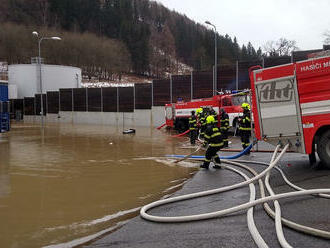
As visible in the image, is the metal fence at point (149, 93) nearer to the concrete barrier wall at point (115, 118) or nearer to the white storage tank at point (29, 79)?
the concrete barrier wall at point (115, 118)

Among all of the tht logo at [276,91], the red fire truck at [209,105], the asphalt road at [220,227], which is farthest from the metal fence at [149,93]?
the asphalt road at [220,227]

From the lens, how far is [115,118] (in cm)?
3766

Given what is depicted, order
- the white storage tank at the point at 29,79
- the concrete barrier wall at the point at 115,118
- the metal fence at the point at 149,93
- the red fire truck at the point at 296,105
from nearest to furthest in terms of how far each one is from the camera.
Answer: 1. the red fire truck at the point at 296,105
2. the metal fence at the point at 149,93
3. the concrete barrier wall at the point at 115,118
4. the white storage tank at the point at 29,79

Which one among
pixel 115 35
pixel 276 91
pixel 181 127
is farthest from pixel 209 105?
pixel 115 35

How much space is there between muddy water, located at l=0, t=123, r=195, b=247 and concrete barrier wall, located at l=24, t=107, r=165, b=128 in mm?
20924

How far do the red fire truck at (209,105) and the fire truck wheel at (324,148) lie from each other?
1113 cm

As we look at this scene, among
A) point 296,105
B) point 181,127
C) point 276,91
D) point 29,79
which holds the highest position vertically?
point 29,79

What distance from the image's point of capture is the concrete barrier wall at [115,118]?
33.4m

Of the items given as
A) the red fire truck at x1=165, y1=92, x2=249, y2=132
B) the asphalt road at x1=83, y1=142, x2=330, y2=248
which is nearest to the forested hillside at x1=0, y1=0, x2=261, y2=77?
the red fire truck at x1=165, y1=92, x2=249, y2=132

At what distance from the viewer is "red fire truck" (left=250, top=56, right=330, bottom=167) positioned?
7398mm

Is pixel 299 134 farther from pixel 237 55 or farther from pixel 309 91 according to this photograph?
pixel 237 55

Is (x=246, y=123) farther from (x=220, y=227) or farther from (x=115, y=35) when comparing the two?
(x=115, y=35)

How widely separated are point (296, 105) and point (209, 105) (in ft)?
41.7

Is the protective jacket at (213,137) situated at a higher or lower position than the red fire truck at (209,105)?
lower
